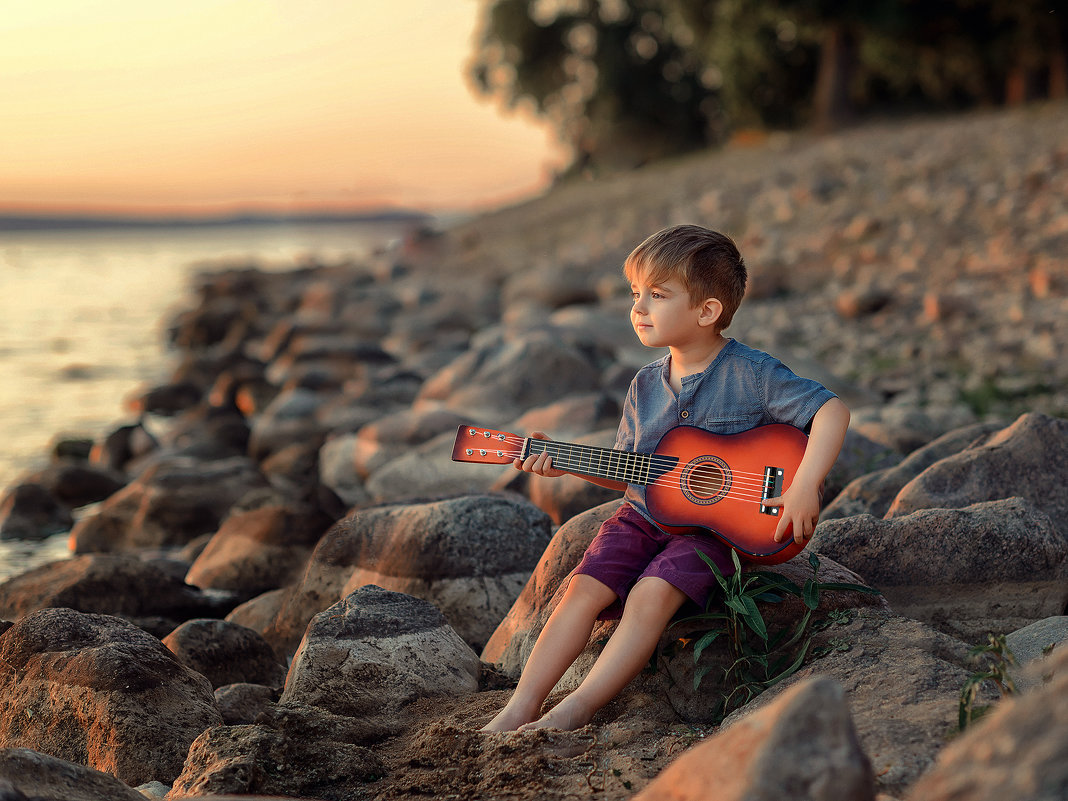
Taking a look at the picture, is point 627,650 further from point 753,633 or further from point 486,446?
point 486,446

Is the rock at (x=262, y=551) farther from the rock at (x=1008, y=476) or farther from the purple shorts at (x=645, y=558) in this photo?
the rock at (x=1008, y=476)

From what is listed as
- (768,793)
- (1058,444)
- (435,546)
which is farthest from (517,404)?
(768,793)

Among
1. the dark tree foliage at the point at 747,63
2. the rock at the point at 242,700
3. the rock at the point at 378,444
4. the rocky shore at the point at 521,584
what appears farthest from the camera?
the dark tree foliage at the point at 747,63

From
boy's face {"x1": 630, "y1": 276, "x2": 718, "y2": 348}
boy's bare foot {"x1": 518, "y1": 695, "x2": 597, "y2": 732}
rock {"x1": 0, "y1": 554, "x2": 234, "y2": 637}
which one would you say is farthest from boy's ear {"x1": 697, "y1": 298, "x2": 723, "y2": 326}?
rock {"x1": 0, "y1": 554, "x2": 234, "y2": 637}

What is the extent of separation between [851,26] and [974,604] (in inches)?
867

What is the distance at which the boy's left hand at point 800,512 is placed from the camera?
2.95 meters

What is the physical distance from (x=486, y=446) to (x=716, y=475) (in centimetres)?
80

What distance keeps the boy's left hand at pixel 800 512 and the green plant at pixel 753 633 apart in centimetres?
19

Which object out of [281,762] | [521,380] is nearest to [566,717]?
[281,762]

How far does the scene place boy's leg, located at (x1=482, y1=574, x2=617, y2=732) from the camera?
297 cm

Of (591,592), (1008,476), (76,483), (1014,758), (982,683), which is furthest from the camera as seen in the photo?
(76,483)

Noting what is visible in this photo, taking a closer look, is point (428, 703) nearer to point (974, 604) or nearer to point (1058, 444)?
point (974, 604)

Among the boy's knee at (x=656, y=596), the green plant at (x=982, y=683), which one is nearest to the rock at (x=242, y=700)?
the boy's knee at (x=656, y=596)

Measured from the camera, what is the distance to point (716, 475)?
320 cm
